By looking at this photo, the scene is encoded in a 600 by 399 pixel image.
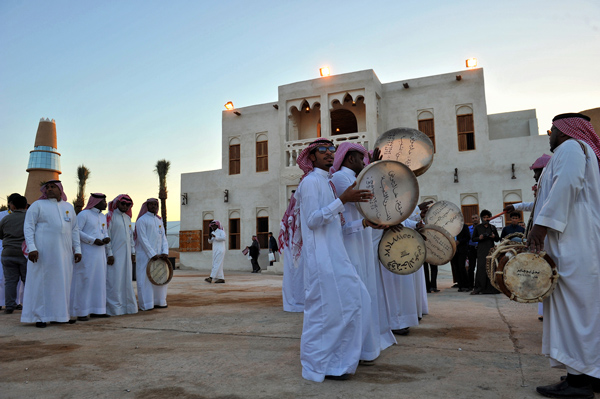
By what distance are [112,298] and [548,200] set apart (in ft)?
18.9

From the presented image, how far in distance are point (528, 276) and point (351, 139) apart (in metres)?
14.7

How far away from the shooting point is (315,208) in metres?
3.21

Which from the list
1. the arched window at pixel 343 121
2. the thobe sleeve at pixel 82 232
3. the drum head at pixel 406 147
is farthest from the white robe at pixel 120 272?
the arched window at pixel 343 121

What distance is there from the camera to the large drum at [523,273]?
272 centimetres

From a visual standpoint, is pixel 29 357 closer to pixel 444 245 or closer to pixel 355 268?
pixel 355 268

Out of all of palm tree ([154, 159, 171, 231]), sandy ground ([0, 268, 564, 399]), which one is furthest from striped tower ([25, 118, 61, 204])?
sandy ground ([0, 268, 564, 399])

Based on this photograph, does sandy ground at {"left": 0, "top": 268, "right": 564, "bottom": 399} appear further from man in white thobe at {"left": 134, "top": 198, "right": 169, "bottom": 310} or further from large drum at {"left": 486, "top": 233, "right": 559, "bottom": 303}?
man in white thobe at {"left": 134, "top": 198, "right": 169, "bottom": 310}

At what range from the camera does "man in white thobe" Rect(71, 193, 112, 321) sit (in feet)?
19.6

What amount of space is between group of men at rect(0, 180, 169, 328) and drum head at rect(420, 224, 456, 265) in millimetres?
4048

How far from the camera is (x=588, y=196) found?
A: 110 inches

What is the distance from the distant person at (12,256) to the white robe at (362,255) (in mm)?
5742

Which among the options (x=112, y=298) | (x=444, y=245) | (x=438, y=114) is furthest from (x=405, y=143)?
(x=438, y=114)

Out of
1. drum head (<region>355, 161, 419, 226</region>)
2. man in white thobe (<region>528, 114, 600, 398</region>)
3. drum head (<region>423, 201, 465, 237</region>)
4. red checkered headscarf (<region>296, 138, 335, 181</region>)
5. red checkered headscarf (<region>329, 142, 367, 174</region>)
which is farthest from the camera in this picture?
drum head (<region>423, 201, 465, 237</region>)

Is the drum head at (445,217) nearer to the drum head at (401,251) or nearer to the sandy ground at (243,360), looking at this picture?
the sandy ground at (243,360)
